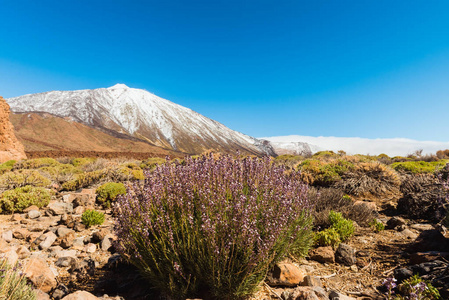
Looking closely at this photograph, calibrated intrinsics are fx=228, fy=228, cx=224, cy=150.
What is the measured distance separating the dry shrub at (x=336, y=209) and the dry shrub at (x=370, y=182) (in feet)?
8.59

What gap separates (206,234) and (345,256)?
9.93 feet

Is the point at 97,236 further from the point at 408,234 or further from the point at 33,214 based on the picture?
the point at 408,234

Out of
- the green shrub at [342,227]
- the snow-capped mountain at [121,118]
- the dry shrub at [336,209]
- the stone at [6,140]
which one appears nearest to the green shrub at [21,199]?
the dry shrub at [336,209]

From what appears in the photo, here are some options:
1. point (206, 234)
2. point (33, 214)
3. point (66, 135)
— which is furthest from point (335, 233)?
point (66, 135)

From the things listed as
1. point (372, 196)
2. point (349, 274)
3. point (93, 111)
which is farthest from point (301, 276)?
point (93, 111)

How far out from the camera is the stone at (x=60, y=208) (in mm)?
7348

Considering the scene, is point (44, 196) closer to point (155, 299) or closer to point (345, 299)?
point (155, 299)

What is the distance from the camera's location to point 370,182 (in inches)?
367

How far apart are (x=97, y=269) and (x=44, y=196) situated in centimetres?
553

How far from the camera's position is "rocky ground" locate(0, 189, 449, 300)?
3303 millimetres

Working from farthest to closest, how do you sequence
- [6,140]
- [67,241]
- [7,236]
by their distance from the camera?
[6,140]
[7,236]
[67,241]

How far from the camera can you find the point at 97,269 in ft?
14.2

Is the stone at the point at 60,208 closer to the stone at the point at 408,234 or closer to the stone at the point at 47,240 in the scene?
the stone at the point at 47,240

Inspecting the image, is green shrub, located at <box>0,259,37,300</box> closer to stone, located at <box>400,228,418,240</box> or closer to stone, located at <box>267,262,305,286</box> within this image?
stone, located at <box>267,262,305,286</box>
